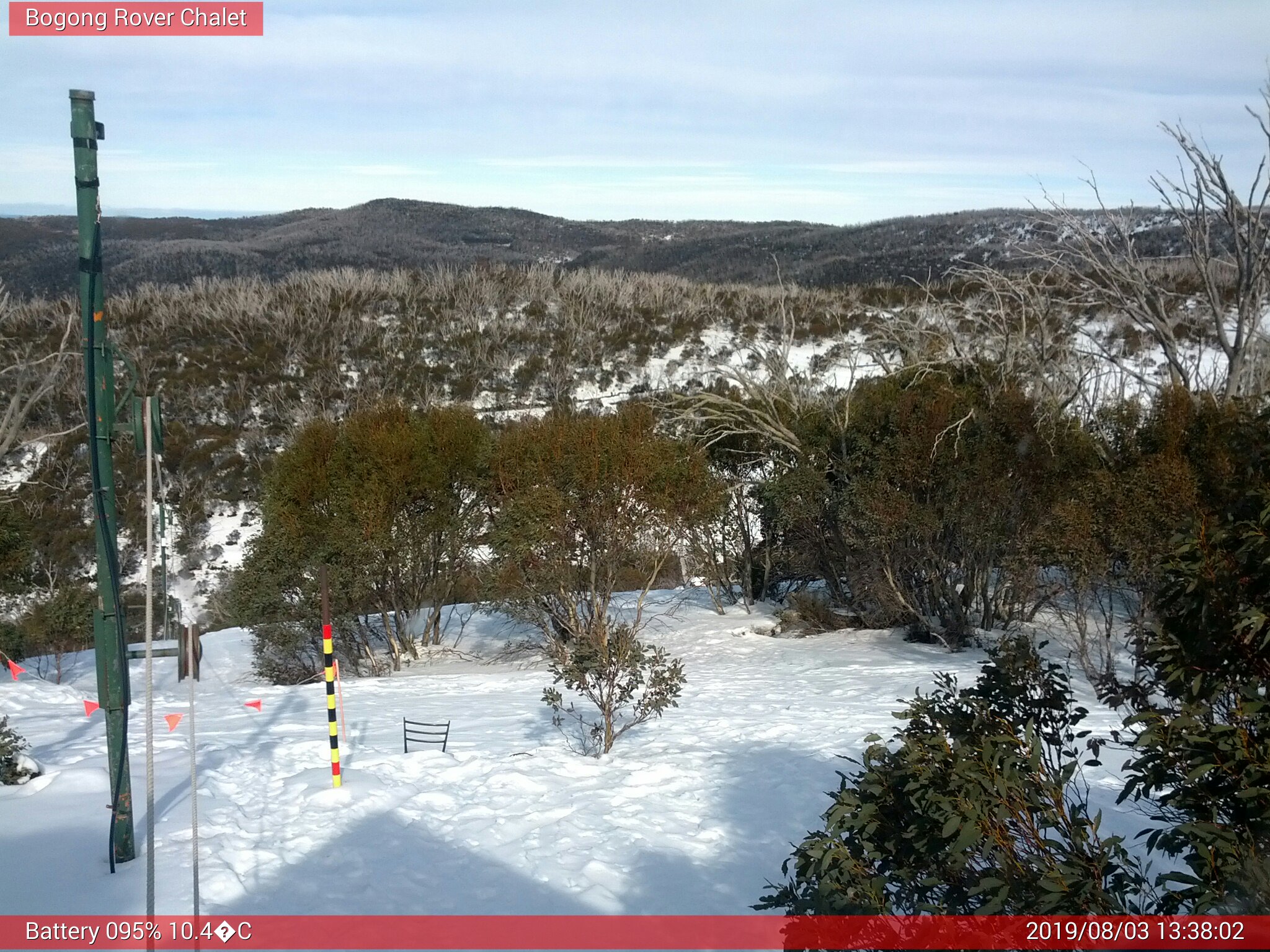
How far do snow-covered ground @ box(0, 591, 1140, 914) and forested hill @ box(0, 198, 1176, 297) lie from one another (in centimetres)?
4119

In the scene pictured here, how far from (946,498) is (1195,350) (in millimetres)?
25813

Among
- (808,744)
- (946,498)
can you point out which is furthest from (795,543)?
(808,744)

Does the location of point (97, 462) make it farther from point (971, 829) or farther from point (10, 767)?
point (971, 829)

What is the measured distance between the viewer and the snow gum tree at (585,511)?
1457 centimetres

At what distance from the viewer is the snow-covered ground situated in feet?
17.8

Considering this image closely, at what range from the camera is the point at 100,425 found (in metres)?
Answer: 4.94

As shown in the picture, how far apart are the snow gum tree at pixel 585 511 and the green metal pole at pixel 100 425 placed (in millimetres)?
8217

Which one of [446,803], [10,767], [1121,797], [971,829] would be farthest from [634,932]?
[10,767]

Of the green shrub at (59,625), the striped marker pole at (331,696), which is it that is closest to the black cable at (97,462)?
the striped marker pole at (331,696)

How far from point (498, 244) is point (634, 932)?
289 feet

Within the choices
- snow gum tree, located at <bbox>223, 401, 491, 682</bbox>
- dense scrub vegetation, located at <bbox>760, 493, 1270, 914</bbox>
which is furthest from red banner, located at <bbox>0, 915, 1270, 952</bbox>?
snow gum tree, located at <bbox>223, 401, 491, 682</bbox>

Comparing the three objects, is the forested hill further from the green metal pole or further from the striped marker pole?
the green metal pole

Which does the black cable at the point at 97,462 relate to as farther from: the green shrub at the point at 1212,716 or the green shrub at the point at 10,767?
the green shrub at the point at 1212,716

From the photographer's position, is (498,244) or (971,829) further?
(498,244)
